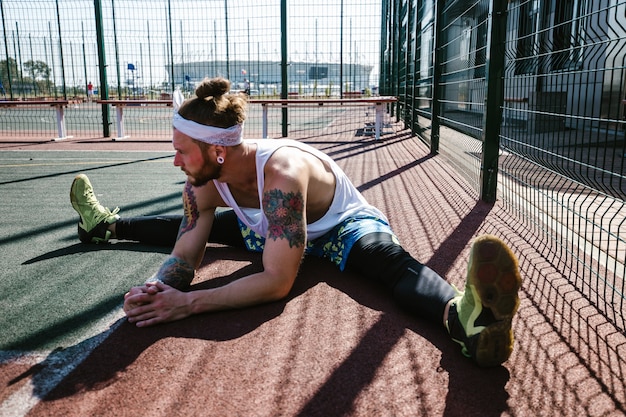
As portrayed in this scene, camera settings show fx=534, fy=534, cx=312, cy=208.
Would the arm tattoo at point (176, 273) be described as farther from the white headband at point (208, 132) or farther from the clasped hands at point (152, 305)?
the white headband at point (208, 132)

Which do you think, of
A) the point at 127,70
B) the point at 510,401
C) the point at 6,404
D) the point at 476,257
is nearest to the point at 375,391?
the point at 510,401

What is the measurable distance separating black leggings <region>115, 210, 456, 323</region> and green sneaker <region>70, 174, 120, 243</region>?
739mm

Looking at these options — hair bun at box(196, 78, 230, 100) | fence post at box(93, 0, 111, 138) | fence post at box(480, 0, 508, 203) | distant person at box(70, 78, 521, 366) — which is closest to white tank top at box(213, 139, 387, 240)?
distant person at box(70, 78, 521, 366)

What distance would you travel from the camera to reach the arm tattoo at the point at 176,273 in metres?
2.56

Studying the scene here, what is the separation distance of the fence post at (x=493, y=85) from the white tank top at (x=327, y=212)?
2184 mm

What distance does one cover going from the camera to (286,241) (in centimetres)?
230

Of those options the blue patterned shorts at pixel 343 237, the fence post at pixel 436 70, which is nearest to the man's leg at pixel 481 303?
the blue patterned shorts at pixel 343 237

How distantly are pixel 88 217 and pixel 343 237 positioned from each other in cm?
179

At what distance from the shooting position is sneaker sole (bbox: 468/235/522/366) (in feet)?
6.13

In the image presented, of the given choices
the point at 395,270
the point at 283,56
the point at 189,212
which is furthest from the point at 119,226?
the point at 283,56

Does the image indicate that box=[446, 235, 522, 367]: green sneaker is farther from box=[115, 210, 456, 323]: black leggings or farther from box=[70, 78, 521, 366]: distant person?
box=[115, 210, 456, 323]: black leggings

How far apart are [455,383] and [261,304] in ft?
3.27

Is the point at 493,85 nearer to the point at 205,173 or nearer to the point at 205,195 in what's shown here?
the point at 205,195

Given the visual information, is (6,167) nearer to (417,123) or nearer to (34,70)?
(417,123)
